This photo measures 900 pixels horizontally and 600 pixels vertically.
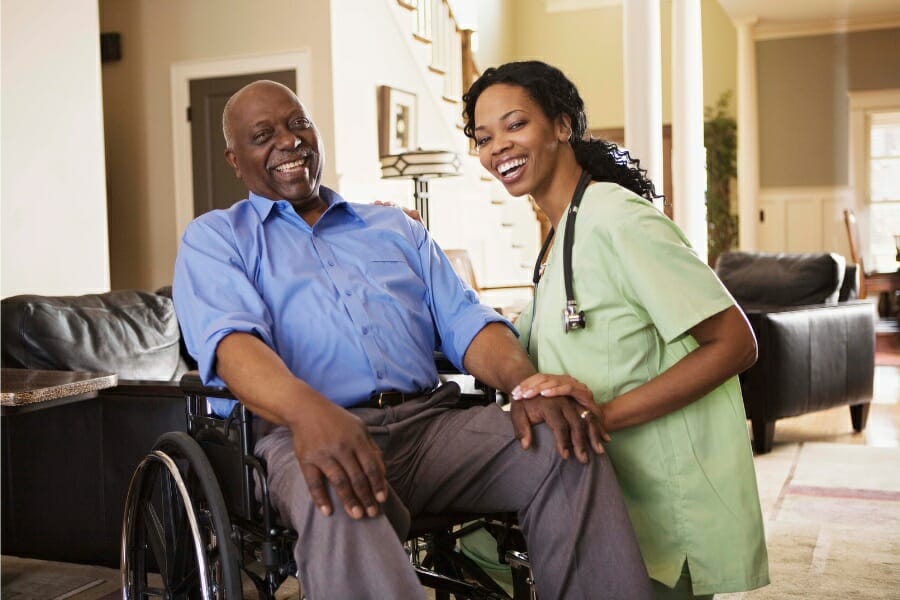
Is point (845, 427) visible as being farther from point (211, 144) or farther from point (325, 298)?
point (211, 144)

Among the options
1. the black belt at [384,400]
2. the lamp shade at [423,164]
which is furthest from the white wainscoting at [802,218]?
the black belt at [384,400]

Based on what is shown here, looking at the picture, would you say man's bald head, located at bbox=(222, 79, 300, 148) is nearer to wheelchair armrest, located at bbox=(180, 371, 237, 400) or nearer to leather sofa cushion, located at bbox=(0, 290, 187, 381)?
wheelchair armrest, located at bbox=(180, 371, 237, 400)

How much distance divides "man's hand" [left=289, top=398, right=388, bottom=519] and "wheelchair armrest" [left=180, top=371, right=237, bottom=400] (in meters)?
0.31

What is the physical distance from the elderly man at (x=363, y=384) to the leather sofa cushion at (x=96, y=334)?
115 centimetres

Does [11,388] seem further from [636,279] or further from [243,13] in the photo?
[243,13]

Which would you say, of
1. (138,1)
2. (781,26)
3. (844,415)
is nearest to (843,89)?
(781,26)

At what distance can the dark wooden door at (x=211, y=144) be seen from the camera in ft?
21.1

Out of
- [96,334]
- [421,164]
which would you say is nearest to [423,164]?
[421,164]

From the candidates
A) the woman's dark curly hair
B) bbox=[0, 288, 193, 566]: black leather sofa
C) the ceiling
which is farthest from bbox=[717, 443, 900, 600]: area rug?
the ceiling

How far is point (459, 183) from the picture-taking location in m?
7.41

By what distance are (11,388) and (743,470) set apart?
58.3 inches

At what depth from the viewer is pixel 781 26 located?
10.3m

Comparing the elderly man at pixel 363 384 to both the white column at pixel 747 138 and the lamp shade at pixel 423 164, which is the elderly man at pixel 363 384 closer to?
the lamp shade at pixel 423 164

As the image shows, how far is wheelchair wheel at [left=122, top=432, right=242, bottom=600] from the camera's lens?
5.18ft
